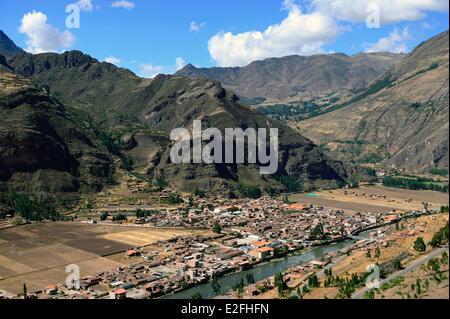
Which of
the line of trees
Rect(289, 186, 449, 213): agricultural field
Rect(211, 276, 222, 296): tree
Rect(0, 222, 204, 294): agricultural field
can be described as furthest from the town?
the line of trees

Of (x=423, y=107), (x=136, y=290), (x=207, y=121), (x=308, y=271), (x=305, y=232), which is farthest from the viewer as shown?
(x=423, y=107)

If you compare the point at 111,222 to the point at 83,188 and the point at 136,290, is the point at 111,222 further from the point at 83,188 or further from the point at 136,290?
the point at 136,290

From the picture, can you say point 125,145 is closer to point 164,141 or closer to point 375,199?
point 164,141

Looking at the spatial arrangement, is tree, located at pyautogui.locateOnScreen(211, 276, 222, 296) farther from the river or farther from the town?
the town

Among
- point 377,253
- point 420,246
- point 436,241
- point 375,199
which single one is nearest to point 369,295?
point 420,246

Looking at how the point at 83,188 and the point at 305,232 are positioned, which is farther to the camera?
the point at 83,188
